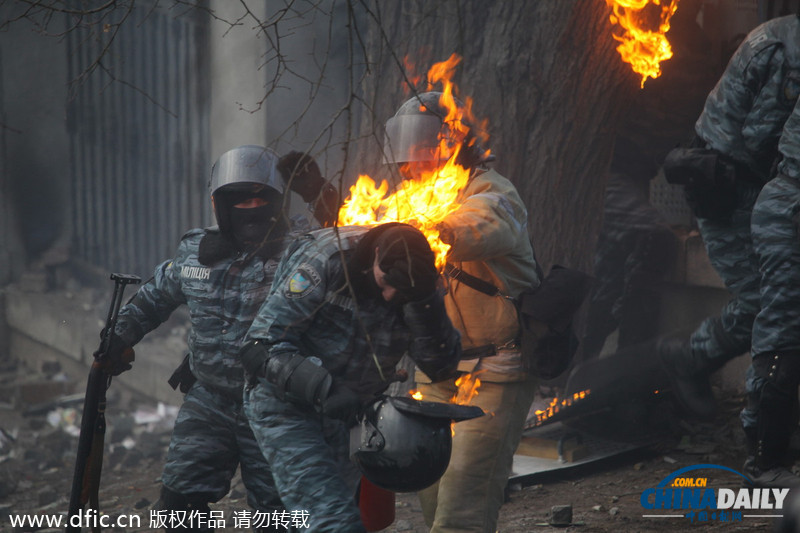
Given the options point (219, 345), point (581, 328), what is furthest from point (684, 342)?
point (219, 345)

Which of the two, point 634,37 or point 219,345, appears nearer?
point 219,345

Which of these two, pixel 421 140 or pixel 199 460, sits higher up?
pixel 421 140

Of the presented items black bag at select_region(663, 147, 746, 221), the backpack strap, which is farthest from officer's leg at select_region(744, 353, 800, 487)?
the backpack strap

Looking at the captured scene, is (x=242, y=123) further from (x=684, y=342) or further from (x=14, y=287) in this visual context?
(x=14, y=287)

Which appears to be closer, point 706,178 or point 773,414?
point 773,414

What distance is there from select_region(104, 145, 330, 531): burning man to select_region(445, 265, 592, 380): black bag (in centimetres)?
95

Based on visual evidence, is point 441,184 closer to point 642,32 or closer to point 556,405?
point 556,405

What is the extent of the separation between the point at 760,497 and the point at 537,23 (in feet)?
9.73

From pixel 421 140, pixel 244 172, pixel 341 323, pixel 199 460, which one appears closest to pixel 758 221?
pixel 421 140

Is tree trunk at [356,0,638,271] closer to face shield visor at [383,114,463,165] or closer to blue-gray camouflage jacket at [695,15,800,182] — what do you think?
blue-gray camouflage jacket at [695,15,800,182]

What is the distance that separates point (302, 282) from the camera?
286 cm

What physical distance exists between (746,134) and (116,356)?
3.25 meters

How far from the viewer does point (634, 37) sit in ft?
16.6

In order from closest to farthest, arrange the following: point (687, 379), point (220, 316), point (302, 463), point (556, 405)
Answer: point (302, 463) → point (220, 316) → point (687, 379) → point (556, 405)
